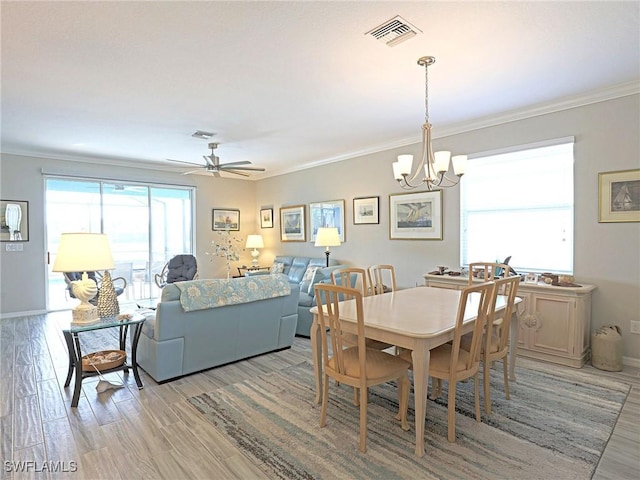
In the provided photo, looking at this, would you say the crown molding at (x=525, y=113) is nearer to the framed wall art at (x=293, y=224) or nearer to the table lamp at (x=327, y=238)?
the table lamp at (x=327, y=238)

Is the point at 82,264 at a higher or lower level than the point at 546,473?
higher

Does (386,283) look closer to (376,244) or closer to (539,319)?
(376,244)

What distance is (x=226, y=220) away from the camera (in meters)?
7.77

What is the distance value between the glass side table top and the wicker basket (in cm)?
36

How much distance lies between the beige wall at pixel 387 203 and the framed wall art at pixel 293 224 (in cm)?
14

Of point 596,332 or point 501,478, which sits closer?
point 501,478

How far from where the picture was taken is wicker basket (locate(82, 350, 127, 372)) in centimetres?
296

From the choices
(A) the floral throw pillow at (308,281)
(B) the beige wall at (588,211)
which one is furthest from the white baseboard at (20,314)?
(B) the beige wall at (588,211)

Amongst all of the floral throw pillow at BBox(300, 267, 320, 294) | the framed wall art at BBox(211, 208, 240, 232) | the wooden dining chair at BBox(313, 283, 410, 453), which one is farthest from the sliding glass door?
the wooden dining chair at BBox(313, 283, 410, 453)

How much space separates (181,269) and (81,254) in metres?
3.37

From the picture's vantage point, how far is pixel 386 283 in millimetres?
5422

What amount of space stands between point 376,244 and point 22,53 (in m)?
4.47

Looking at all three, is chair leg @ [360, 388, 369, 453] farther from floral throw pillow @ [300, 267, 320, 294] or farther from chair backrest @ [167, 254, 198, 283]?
chair backrest @ [167, 254, 198, 283]

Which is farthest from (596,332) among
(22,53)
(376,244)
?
(22,53)
